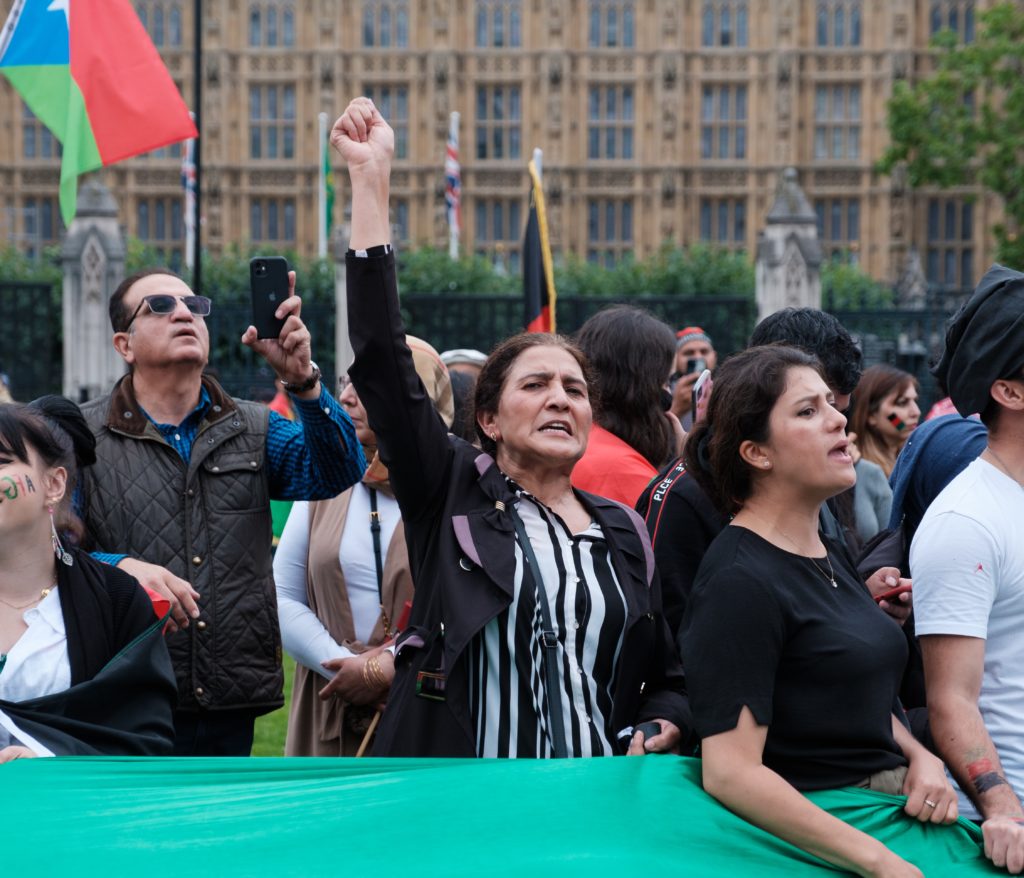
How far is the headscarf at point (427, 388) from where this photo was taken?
13.9 ft

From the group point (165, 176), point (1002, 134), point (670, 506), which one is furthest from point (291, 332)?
point (165, 176)

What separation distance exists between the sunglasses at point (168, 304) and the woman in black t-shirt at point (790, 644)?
158 cm

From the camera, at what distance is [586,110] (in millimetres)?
39469

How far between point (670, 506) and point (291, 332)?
0.96 m

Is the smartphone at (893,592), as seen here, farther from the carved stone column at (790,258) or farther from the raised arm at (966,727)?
the carved stone column at (790,258)

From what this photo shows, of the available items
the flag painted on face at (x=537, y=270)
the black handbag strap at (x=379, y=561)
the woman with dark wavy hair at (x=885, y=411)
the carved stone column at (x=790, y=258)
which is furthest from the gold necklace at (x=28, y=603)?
the carved stone column at (x=790, y=258)

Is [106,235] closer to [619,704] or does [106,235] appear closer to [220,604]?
[220,604]

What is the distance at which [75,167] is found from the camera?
6.64 m

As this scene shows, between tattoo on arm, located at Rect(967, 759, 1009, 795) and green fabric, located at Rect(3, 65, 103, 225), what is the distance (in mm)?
4837

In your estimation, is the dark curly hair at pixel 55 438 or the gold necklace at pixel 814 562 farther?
the dark curly hair at pixel 55 438

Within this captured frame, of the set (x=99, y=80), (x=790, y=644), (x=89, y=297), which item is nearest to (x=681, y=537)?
(x=790, y=644)

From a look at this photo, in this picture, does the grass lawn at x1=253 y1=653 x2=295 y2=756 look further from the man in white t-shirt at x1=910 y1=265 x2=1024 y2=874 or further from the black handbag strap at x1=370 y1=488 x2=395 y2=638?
the man in white t-shirt at x1=910 y1=265 x2=1024 y2=874

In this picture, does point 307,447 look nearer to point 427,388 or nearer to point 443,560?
point 427,388

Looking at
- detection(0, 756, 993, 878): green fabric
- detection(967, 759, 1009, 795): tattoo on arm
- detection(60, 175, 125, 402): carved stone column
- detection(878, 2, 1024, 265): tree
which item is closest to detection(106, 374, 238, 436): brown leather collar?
detection(0, 756, 993, 878): green fabric
